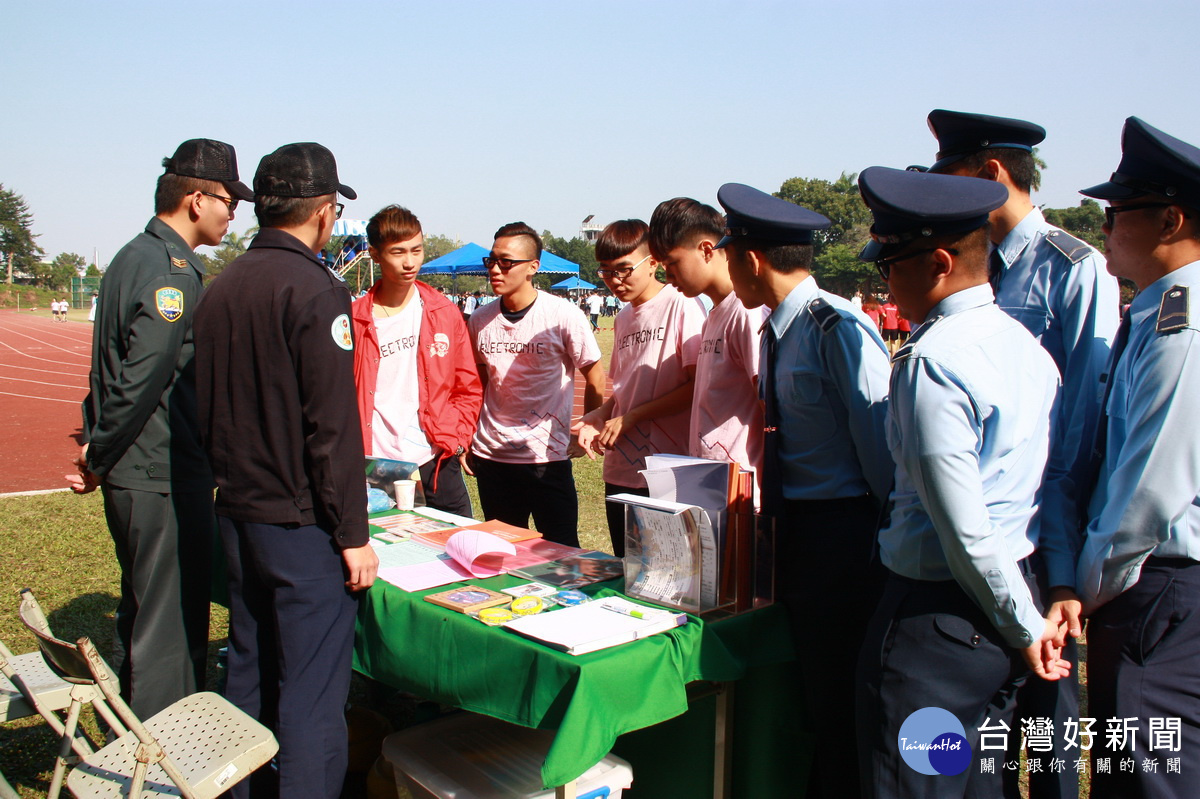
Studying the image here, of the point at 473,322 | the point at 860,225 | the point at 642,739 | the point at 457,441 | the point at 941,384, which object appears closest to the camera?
the point at 941,384

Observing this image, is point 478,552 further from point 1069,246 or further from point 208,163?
point 1069,246

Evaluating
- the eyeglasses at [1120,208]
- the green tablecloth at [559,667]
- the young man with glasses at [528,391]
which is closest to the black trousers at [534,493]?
the young man with glasses at [528,391]

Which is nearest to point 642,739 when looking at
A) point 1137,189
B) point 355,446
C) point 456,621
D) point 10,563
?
point 456,621

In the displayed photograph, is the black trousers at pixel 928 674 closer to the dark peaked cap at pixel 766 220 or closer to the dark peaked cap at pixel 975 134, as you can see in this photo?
the dark peaked cap at pixel 766 220

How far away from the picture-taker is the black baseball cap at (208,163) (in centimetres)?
303

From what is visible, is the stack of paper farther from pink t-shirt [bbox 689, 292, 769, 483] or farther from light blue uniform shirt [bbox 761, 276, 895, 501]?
pink t-shirt [bbox 689, 292, 769, 483]

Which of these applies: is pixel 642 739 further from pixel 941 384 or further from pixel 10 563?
pixel 10 563

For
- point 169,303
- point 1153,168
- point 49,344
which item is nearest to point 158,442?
point 169,303

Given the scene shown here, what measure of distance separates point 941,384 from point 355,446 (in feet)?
4.88

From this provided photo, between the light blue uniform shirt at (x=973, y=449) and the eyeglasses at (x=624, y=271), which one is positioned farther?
the eyeglasses at (x=624, y=271)

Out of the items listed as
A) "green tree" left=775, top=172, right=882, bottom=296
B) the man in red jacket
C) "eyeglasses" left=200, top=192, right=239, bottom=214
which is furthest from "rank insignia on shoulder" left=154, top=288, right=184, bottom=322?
"green tree" left=775, top=172, right=882, bottom=296

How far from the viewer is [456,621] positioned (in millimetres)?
2168

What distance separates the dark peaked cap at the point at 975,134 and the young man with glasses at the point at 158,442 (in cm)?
248

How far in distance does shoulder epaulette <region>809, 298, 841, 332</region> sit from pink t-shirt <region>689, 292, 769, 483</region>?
0.49 meters
